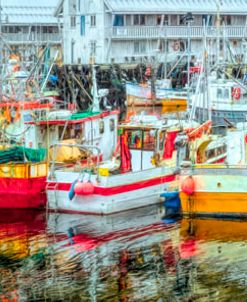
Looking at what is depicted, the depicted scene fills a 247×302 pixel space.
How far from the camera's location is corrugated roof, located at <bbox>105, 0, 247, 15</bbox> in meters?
56.3

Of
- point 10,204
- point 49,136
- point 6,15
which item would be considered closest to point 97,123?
point 49,136

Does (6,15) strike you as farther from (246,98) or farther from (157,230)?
(157,230)

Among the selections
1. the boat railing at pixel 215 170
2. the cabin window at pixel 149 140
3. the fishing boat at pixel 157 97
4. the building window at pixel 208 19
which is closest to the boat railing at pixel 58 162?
the cabin window at pixel 149 140

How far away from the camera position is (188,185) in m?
25.6

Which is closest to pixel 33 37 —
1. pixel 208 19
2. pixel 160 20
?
pixel 160 20

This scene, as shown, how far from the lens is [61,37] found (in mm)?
60750

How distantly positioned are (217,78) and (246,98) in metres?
1.89

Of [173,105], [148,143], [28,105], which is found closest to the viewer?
[148,143]

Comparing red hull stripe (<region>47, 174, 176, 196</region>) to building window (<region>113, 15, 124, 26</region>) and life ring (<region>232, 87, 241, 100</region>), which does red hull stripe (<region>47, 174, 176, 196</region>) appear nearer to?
life ring (<region>232, 87, 241, 100</region>)

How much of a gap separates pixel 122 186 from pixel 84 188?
107cm

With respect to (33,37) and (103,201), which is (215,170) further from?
(33,37)

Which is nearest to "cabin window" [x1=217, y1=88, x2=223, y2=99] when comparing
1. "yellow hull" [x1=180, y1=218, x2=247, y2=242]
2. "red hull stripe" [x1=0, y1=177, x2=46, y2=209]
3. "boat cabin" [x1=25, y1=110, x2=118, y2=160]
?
"boat cabin" [x1=25, y1=110, x2=118, y2=160]

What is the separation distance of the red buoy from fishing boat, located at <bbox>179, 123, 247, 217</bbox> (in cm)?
240

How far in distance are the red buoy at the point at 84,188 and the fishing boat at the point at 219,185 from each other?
2402mm
